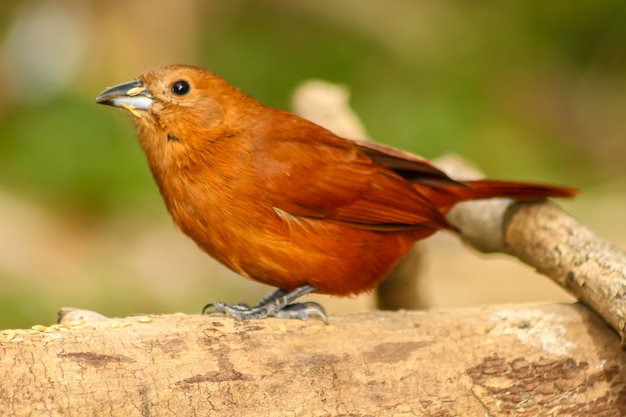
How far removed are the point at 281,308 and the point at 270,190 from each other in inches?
17.9

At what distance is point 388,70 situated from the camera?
9734mm

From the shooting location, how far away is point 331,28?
10117 mm

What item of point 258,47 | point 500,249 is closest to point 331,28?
point 258,47

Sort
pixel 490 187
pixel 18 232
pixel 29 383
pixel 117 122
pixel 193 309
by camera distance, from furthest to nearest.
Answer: pixel 117 122, pixel 18 232, pixel 193 309, pixel 490 187, pixel 29 383

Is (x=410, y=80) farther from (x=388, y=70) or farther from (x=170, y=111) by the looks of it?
(x=170, y=111)

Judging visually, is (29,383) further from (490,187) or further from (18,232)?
(18,232)

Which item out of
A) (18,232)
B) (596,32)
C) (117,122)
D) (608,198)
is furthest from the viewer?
(596,32)

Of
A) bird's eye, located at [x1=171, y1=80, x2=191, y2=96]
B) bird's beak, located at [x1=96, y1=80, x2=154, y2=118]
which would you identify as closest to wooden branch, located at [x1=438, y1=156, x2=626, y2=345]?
bird's eye, located at [x1=171, y1=80, x2=191, y2=96]

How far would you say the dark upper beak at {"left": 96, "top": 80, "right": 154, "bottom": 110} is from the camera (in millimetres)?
3648

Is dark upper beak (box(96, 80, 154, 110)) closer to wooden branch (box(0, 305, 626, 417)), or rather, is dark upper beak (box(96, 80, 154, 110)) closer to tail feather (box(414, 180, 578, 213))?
wooden branch (box(0, 305, 626, 417))

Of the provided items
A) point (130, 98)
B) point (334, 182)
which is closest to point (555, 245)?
point (334, 182)

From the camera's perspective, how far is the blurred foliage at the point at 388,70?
8602 millimetres

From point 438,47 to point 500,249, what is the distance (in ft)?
18.9

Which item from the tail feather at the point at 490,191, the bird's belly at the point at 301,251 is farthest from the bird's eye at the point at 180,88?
the tail feather at the point at 490,191
